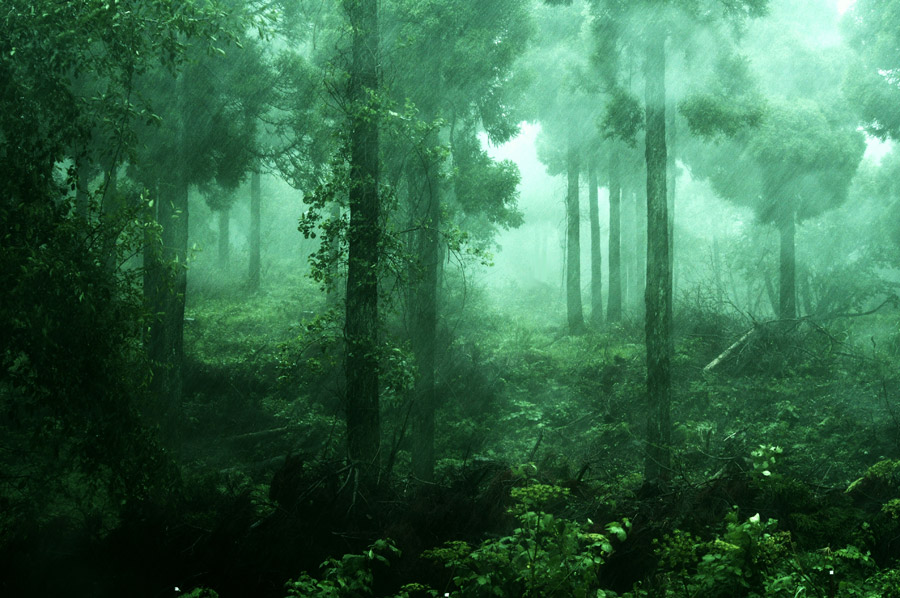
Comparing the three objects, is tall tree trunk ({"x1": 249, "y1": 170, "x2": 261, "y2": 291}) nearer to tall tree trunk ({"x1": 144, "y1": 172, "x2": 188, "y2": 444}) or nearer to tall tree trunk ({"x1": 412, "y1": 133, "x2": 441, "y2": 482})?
tall tree trunk ({"x1": 144, "y1": 172, "x2": 188, "y2": 444})

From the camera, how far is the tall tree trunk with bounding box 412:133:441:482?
12.0m

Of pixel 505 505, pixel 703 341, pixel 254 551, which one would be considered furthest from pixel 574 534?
pixel 703 341

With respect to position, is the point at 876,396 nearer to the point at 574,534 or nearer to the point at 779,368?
the point at 779,368

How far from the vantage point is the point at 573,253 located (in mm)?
21906

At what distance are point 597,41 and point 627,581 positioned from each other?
33.6ft

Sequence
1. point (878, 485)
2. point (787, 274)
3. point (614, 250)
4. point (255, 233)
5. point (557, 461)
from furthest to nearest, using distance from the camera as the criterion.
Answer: point (255, 233)
point (614, 250)
point (787, 274)
point (557, 461)
point (878, 485)

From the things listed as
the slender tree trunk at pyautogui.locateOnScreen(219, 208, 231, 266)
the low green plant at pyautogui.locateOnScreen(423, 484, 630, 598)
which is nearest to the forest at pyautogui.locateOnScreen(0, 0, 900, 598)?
the low green plant at pyautogui.locateOnScreen(423, 484, 630, 598)

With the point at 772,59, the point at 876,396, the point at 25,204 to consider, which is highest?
the point at 772,59

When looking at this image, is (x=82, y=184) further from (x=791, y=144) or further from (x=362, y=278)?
(x=791, y=144)

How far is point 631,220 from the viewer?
90.1ft

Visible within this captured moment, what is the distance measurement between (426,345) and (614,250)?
11.5m

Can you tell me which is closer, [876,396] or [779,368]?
[876,396]

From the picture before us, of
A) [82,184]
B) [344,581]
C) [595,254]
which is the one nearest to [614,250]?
[595,254]

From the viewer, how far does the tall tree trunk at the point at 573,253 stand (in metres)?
21.2
